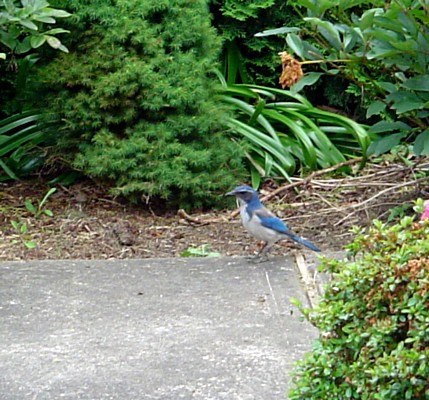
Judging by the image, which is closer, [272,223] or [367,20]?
[367,20]

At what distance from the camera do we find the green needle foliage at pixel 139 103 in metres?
6.23

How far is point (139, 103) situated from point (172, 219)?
80 centimetres

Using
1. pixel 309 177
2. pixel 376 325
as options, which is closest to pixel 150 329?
pixel 376 325

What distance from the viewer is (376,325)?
2.48 metres

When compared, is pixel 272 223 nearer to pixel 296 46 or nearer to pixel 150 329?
pixel 296 46

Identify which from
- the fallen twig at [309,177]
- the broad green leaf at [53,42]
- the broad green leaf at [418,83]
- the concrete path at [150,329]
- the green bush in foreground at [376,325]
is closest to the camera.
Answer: the green bush in foreground at [376,325]

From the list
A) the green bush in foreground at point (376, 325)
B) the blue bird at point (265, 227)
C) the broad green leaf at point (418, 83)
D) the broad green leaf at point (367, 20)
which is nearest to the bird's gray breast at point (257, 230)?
the blue bird at point (265, 227)

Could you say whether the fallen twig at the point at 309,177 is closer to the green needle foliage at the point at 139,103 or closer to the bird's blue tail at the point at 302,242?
the green needle foliage at the point at 139,103

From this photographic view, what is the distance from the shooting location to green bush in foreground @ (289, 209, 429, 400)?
236 centimetres

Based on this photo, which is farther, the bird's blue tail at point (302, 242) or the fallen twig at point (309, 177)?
the fallen twig at point (309, 177)

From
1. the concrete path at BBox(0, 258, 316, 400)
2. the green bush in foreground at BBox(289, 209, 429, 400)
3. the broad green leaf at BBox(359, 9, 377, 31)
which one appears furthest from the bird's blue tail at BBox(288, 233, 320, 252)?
the green bush in foreground at BBox(289, 209, 429, 400)

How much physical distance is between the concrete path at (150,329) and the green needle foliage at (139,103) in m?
1.09

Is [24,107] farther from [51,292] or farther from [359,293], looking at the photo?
[359,293]

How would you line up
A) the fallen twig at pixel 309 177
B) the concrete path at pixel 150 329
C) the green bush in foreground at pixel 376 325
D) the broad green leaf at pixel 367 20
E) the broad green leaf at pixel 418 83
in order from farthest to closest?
the fallen twig at pixel 309 177 → the broad green leaf at pixel 418 83 → the broad green leaf at pixel 367 20 → the concrete path at pixel 150 329 → the green bush in foreground at pixel 376 325
